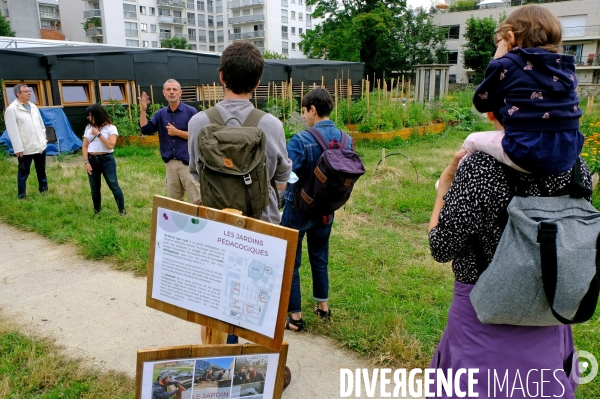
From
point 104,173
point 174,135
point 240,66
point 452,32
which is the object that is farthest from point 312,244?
point 452,32

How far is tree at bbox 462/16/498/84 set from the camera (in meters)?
39.6

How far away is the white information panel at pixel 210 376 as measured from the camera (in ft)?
6.29

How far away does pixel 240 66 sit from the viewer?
2223 millimetres

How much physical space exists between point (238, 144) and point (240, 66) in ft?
1.38

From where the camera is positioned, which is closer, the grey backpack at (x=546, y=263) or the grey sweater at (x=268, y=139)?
the grey backpack at (x=546, y=263)

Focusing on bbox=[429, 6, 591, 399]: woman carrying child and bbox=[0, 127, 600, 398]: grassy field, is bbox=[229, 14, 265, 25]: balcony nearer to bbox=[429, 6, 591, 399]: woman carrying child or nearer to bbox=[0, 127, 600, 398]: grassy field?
bbox=[0, 127, 600, 398]: grassy field

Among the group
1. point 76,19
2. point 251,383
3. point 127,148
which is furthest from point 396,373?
point 76,19

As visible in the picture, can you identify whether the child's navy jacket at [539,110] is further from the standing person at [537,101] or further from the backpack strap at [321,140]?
the backpack strap at [321,140]

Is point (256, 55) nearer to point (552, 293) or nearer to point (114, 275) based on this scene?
point (552, 293)

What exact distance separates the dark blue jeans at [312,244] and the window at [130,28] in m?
64.7

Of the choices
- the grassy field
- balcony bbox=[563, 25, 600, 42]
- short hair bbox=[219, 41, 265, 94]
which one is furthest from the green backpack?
balcony bbox=[563, 25, 600, 42]

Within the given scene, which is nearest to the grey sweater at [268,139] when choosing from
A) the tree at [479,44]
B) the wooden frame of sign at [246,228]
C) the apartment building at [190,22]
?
the wooden frame of sign at [246,228]

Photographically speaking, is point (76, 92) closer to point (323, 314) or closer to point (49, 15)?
point (323, 314)

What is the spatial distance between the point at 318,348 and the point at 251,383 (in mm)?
1427
